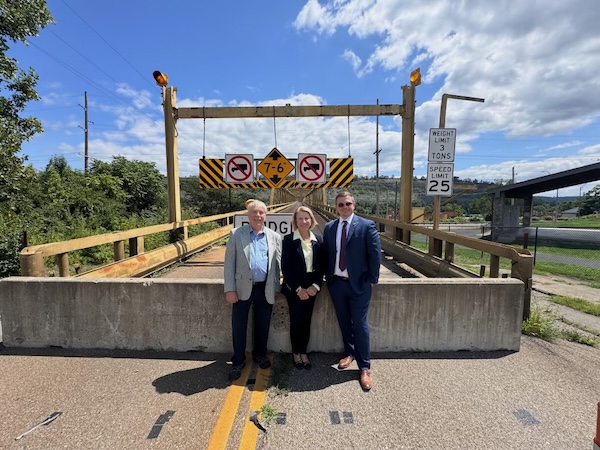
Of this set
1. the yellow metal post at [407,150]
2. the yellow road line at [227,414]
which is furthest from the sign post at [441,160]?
the yellow road line at [227,414]

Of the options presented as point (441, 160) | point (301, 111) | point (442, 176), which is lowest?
point (442, 176)

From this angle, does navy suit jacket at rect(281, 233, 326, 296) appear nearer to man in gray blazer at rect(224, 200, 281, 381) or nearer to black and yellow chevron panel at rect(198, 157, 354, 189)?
man in gray blazer at rect(224, 200, 281, 381)

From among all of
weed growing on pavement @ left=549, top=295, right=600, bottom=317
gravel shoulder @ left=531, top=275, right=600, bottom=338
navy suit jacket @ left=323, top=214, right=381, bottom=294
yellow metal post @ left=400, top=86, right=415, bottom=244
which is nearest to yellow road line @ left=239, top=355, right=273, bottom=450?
navy suit jacket @ left=323, top=214, right=381, bottom=294

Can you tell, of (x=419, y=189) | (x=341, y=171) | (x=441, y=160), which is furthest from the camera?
(x=419, y=189)

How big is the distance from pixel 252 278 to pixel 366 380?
143 cm

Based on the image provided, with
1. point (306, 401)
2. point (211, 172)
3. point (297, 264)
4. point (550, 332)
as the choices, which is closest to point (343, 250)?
point (297, 264)

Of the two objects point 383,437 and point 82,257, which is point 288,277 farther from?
point 82,257

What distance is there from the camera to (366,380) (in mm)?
3219

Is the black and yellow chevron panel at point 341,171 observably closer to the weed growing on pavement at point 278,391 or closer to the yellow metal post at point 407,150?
the yellow metal post at point 407,150

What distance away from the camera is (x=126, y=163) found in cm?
2191

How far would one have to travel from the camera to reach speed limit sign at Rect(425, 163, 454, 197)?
262 inches

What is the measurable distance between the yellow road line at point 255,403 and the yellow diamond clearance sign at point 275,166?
3.78 m

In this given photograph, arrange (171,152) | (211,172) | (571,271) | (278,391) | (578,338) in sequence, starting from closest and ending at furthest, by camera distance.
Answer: (278,391) < (578,338) < (211,172) < (171,152) < (571,271)

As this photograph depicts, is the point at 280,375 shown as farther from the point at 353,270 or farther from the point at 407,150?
the point at 407,150
